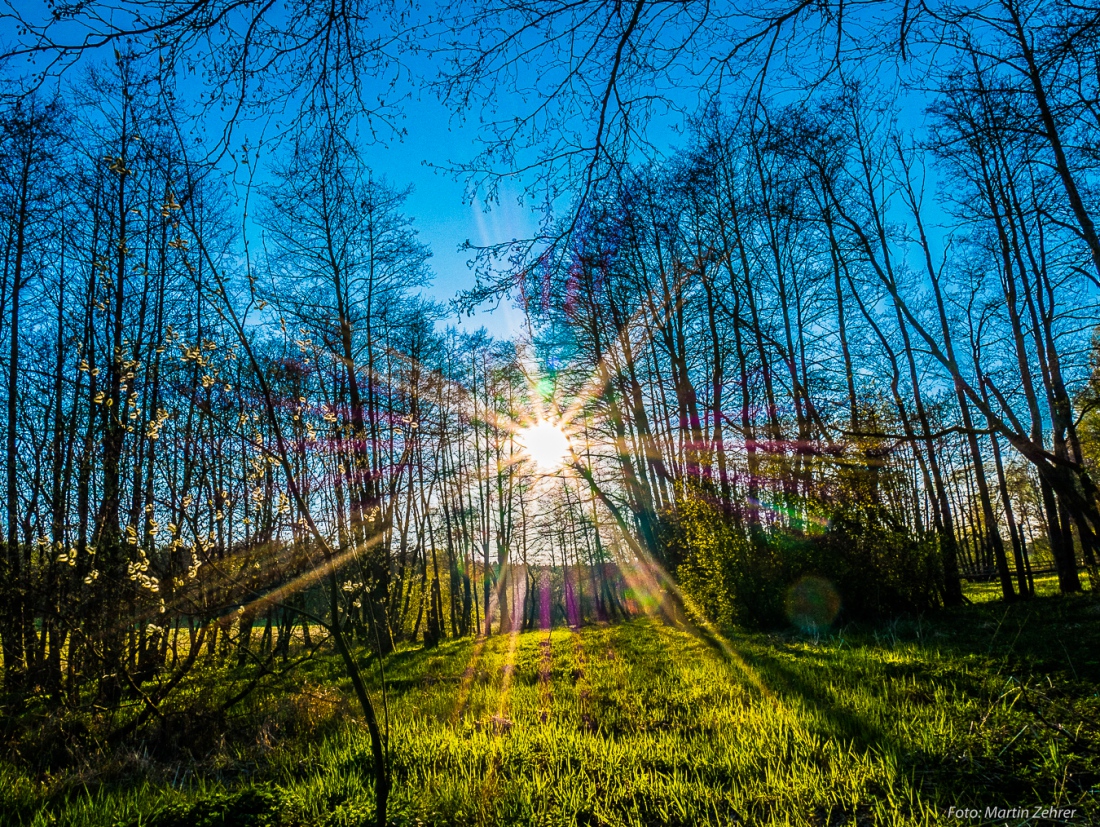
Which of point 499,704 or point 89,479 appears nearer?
point 499,704

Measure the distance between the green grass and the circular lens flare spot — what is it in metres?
5.41

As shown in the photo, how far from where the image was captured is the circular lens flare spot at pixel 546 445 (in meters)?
10.4

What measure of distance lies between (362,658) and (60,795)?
342 inches

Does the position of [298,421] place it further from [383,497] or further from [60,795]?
[383,497]

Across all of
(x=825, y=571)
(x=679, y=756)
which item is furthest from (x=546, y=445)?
(x=679, y=756)

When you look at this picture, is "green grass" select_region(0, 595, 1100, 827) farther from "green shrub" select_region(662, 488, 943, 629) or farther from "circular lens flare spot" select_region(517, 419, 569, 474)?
"circular lens flare spot" select_region(517, 419, 569, 474)

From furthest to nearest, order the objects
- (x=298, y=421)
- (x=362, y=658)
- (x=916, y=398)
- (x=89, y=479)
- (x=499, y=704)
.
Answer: (x=362, y=658), (x=916, y=398), (x=89, y=479), (x=499, y=704), (x=298, y=421)

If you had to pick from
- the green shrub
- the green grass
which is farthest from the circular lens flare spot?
the green grass

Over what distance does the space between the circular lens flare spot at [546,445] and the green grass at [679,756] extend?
17.7 ft

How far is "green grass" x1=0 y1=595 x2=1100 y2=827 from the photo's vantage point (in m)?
2.28

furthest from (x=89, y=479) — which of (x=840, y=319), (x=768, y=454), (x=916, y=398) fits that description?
(x=916, y=398)

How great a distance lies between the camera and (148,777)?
330 centimetres

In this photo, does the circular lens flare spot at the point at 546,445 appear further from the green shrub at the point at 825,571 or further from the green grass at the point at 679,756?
the green grass at the point at 679,756

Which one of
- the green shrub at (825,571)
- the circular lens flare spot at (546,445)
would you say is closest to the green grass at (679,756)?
the green shrub at (825,571)
